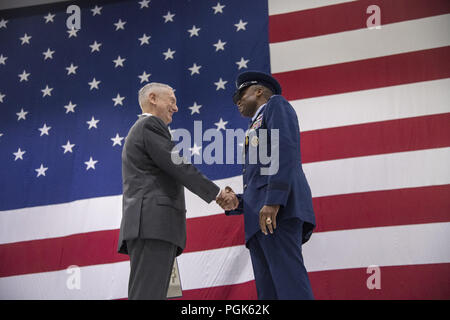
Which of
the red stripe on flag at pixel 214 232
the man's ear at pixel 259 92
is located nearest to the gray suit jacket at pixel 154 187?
the man's ear at pixel 259 92

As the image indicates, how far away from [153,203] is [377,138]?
1.94 metres

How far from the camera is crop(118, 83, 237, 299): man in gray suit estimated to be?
207 centimetres

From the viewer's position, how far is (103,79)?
161 inches

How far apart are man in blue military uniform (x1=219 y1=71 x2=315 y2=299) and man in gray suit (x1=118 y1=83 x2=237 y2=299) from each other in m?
0.29

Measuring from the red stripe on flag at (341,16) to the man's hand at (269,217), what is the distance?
6.97 feet

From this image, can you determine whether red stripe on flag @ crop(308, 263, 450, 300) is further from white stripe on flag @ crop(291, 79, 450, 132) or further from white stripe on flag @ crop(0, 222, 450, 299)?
white stripe on flag @ crop(291, 79, 450, 132)

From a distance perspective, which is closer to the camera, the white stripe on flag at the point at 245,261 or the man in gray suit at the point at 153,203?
the man in gray suit at the point at 153,203

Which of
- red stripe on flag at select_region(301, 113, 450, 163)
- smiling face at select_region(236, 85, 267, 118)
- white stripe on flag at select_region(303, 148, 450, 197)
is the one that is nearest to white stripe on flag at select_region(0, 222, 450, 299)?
white stripe on flag at select_region(303, 148, 450, 197)

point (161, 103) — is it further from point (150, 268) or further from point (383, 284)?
point (383, 284)

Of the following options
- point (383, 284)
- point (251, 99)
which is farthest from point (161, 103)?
point (383, 284)

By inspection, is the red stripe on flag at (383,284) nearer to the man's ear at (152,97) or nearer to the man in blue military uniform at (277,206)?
the man in blue military uniform at (277,206)

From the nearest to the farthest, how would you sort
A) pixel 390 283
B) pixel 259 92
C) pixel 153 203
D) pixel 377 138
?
pixel 153 203 < pixel 259 92 < pixel 390 283 < pixel 377 138

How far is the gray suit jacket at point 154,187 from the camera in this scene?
6.99 feet

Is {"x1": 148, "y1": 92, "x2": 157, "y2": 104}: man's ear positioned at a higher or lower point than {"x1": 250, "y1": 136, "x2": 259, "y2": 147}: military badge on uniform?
higher
